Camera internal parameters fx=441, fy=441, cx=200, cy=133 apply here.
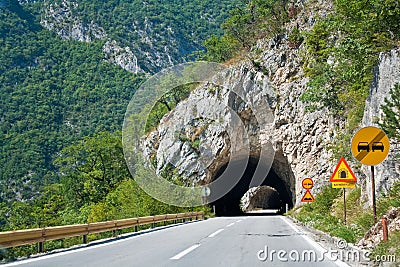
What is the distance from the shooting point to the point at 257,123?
39094 mm

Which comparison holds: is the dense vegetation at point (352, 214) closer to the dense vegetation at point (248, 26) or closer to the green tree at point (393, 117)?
the green tree at point (393, 117)

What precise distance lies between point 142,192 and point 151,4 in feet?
345

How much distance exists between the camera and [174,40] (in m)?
122

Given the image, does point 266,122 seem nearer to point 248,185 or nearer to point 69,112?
point 248,185

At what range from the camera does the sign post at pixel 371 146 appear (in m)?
8.38

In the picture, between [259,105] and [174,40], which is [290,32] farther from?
[174,40]

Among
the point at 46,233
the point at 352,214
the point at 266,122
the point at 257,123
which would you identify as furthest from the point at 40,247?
the point at 257,123

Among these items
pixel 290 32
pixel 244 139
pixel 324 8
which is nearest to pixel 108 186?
pixel 244 139

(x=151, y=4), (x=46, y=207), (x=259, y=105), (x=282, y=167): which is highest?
(x=151, y=4)

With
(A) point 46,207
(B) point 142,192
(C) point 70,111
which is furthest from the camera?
(C) point 70,111

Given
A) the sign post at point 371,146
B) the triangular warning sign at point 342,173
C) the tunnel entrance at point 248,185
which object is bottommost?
the tunnel entrance at point 248,185

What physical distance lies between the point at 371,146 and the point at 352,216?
362 inches

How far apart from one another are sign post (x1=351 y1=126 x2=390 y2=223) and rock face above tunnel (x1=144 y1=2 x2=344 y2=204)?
26432 mm

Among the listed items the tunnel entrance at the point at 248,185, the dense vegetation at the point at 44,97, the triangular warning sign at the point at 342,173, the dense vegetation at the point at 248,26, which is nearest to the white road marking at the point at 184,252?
the triangular warning sign at the point at 342,173
